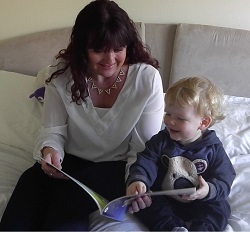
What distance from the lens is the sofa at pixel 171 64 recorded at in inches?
65.8

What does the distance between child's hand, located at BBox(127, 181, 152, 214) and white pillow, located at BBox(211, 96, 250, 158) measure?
52 cm

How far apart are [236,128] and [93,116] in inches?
27.5

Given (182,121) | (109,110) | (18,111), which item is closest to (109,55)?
(109,110)

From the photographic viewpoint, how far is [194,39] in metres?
1.97

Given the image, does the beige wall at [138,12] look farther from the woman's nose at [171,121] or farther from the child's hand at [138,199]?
the child's hand at [138,199]

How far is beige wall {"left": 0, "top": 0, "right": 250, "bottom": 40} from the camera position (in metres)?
2.01

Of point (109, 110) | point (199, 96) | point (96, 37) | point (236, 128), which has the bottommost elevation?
point (236, 128)

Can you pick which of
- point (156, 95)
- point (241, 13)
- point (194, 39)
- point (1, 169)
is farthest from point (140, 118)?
point (241, 13)

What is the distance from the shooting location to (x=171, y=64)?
2.04 meters

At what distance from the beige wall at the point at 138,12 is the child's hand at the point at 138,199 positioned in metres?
1.18

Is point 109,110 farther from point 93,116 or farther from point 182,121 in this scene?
point 182,121

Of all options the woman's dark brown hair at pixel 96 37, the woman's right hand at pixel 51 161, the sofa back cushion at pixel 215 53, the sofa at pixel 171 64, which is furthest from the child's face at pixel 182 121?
the sofa back cushion at pixel 215 53

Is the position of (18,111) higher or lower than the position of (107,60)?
lower

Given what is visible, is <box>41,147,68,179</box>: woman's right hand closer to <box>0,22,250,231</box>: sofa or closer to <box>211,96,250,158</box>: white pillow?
<box>0,22,250,231</box>: sofa
